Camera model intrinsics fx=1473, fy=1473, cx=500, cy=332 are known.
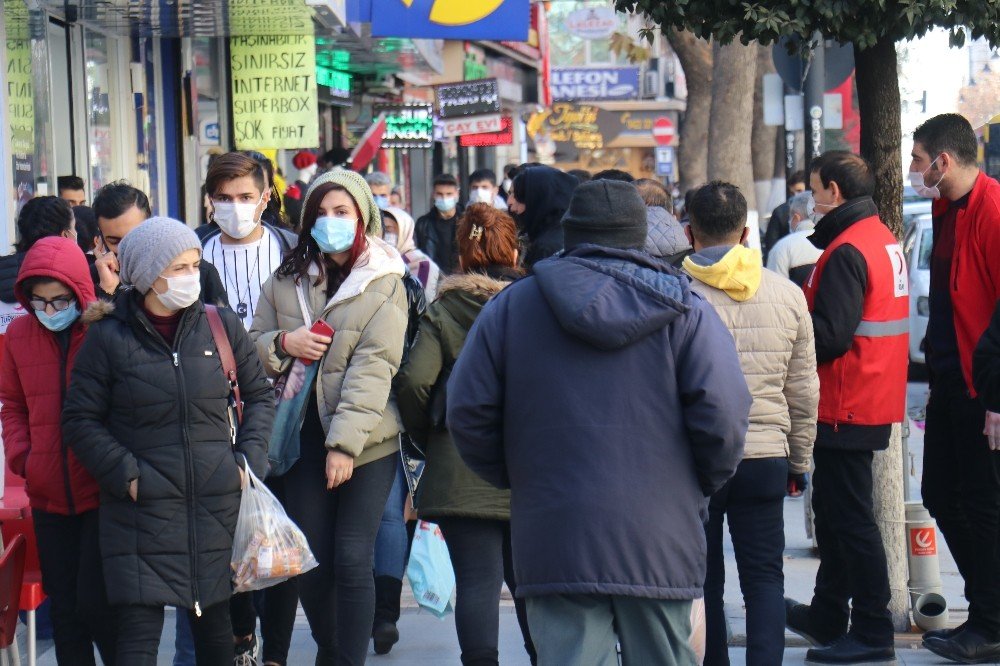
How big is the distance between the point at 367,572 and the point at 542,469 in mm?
1634

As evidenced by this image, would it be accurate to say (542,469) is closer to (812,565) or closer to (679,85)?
(812,565)

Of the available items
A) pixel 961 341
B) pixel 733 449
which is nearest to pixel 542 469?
pixel 733 449

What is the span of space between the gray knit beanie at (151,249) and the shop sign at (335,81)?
13758mm

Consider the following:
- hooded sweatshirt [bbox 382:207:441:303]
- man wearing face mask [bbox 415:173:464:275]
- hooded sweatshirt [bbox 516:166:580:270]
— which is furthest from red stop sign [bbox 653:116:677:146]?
hooded sweatshirt [bbox 516:166:580:270]

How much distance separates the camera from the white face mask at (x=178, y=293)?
4.60 meters

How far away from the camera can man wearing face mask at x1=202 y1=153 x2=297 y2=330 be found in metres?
5.82

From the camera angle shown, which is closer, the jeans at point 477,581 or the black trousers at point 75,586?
the black trousers at point 75,586

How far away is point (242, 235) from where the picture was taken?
5887 millimetres

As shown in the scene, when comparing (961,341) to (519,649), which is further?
(519,649)

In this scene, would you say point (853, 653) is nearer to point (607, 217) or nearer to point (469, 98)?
point (607, 217)

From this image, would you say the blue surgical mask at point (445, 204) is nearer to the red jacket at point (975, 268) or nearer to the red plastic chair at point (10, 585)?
the red jacket at point (975, 268)

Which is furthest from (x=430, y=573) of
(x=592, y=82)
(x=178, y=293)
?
(x=592, y=82)

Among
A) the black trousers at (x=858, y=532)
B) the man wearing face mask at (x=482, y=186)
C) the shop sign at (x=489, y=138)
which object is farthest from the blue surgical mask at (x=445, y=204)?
the shop sign at (x=489, y=138)

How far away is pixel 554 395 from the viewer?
3.66 meters
